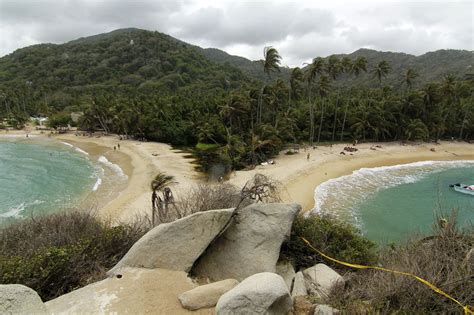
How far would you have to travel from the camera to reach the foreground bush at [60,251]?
25.2ft

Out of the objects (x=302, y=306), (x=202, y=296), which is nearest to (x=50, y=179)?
(x=202, y=296)

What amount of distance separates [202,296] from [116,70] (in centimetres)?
16313

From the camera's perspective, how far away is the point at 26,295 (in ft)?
18.7

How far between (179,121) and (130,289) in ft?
172

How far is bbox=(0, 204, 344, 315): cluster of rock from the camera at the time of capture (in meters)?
7.25

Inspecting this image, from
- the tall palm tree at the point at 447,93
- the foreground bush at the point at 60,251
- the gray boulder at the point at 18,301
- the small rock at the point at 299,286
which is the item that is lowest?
the small rock at the point at 299,286

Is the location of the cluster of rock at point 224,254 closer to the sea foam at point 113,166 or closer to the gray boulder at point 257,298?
the gray boulder at point 257,298

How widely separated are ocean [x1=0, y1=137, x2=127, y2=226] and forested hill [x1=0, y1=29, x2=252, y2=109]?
195ft

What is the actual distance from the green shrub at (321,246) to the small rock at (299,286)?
4.85 feet

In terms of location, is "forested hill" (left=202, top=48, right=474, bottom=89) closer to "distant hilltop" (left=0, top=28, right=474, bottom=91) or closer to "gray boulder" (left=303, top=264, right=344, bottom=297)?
"distant hilltop" (left=0, top=28, right=474, bottom=91)


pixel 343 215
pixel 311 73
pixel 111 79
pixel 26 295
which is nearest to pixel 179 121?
pixel 311 73

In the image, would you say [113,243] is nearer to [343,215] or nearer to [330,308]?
[330,308]

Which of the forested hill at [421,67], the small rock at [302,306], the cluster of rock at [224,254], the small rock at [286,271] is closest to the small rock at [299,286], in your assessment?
the cluster of rock at [224,254]

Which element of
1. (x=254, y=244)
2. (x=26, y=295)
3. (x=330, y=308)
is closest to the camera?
(x=26, y=295)
